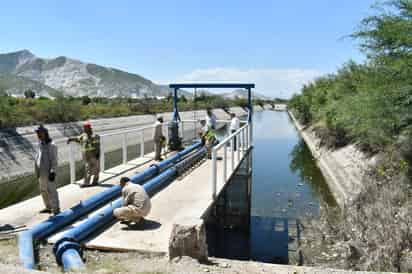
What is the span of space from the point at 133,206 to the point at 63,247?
1487 millimetres

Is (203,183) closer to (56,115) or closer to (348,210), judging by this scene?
(348,210)

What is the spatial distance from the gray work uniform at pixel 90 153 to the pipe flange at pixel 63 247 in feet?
12.0

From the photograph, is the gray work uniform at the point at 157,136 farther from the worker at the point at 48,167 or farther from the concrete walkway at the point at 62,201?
the worker at the point at 48,167

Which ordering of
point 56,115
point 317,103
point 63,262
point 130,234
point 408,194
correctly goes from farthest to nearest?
1. point 56,115
2. point 317,103
3. point 408,194
4. point 130,234
5. point 63,262

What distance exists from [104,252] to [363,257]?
461 centimetres

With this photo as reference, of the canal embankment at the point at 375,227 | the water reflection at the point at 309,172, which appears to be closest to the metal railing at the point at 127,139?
the canal embankment at the point at 375,227

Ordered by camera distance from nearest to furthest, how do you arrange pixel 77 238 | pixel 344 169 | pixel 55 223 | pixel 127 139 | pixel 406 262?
pixel 77 238
pixel 406 262
pixel 55 223
pixel 344 169
pixel 127 139

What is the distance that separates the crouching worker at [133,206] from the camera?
20.7ft

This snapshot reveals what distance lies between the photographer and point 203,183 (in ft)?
30.6

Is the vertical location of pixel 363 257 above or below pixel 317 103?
below

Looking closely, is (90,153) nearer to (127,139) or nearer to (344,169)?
(127,139)

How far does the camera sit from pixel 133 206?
20.7 feet

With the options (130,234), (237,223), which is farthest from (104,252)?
(237,223)

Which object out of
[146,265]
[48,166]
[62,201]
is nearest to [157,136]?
[62,201]
